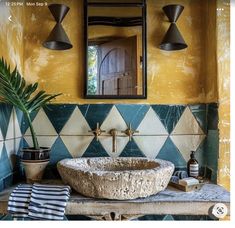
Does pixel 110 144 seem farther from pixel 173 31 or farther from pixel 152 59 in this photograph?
pixel 173 31

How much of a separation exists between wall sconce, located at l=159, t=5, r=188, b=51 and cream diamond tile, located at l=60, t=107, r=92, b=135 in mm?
457

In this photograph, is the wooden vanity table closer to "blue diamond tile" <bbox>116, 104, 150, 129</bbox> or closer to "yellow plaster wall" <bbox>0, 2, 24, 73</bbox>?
"blue diamond tile" <bbox>116, 104, 150, 129</bbox>

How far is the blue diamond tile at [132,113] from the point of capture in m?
1.09

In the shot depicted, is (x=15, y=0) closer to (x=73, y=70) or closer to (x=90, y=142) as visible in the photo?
(x=73, y=70)

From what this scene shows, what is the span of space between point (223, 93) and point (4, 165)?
2.79ft

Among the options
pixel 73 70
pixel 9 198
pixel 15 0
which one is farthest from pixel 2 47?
pixel 9 198

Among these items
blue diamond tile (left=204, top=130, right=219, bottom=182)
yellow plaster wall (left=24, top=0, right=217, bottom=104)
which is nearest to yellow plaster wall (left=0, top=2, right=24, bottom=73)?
yellow plaster wall (left=24, top=0, right=217, bottom=104)

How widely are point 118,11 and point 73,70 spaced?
31 cm

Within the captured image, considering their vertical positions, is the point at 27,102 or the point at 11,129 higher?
the point at 27,102

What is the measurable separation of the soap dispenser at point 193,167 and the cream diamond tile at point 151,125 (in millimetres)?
146

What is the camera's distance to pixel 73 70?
1095 millimetres

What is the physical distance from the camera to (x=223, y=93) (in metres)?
0.97

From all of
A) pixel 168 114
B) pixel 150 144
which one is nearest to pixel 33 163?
pixel 150 144
